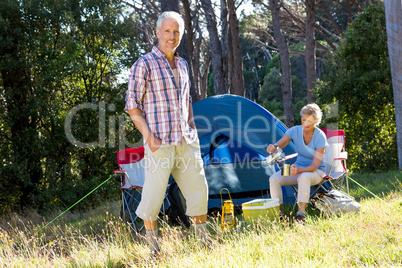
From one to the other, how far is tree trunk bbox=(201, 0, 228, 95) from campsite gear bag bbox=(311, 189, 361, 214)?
638cm

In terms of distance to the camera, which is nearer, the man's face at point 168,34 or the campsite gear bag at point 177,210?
the man's face at point 168,34

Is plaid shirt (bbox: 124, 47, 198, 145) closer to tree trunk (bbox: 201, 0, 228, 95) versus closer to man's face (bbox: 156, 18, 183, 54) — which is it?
man's face (bbox: 156, 18, 183, 54)

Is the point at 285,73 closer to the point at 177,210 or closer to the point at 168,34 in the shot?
the point at 177,210

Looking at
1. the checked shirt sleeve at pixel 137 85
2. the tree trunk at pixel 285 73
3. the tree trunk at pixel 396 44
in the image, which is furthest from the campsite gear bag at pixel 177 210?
the tree trunk at pixel 285 73

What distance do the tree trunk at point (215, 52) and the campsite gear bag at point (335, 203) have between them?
6383mm

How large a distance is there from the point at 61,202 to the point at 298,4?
11100 millimetres

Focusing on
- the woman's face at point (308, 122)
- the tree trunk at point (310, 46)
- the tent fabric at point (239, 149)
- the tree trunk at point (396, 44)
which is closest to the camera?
the woman's face at point (308, 122)

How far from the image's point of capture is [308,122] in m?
3.93

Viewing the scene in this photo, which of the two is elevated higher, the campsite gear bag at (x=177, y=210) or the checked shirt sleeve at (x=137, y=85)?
the checked shirt sleeve at (x=137, y=85)

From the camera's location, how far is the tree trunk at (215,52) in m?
10.2

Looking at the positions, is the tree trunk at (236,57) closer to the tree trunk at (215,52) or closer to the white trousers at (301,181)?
the tree trunk at (215,52)

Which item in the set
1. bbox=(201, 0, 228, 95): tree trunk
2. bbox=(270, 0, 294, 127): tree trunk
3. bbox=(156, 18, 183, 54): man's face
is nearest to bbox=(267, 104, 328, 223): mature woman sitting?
bbox=(156, 18, 183, 54): man's face

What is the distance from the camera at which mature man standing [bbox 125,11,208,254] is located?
2650 millimetres

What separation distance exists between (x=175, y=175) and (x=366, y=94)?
541cm
